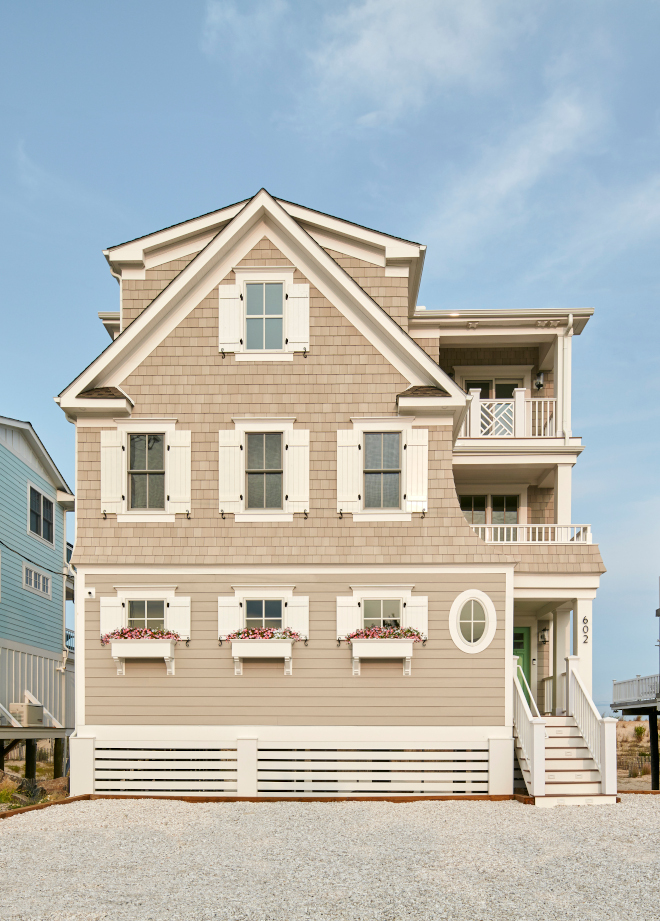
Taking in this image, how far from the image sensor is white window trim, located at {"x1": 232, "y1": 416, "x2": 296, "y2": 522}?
14.6 meters

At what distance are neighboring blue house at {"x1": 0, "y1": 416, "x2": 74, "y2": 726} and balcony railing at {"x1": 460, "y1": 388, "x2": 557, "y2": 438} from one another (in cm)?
1278

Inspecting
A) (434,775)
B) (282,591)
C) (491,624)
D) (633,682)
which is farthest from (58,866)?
(633,682)

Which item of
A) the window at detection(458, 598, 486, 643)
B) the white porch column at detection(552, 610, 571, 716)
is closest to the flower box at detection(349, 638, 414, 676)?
the window at detection(458, 598, 486, 643)

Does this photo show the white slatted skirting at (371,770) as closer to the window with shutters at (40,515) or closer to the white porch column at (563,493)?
the white porch column at (563,493)

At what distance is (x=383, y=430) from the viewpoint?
14.8m

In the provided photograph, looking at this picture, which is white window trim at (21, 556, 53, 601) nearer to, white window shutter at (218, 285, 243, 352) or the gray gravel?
the gray gravel

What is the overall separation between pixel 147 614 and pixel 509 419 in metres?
9.22

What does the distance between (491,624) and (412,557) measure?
192 cm

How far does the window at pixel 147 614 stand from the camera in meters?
14.6

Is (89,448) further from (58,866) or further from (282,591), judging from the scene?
(58,866)

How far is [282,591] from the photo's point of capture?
14.4 m

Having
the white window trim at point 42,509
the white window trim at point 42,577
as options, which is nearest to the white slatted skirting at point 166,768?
the white window trim at point 42,577

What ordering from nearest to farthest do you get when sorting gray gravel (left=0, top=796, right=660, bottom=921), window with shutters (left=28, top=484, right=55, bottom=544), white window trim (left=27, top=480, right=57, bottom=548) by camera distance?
gray gravel (left=0, top=796, right=660, bottom=921)
white window trim (left=27, top=480, right=57, bottom=548)
window with shutters (left=28, top=484, right=55, bottom=544)

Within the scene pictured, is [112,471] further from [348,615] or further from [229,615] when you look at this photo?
[348,615]
